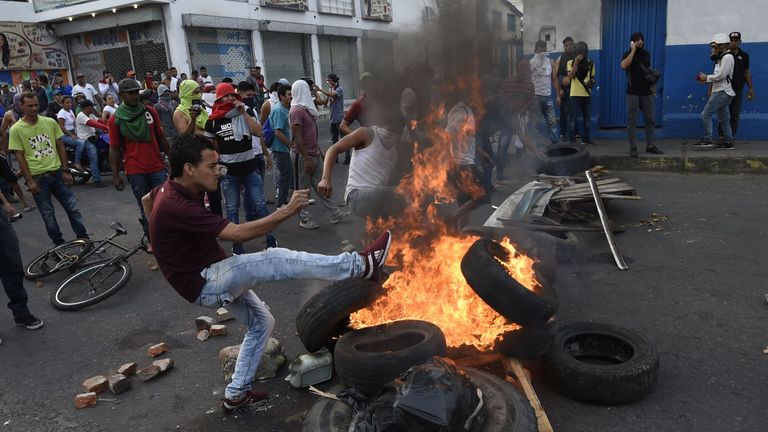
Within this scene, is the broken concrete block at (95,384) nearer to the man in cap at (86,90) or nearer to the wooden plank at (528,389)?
the wooden plank at (528,389)

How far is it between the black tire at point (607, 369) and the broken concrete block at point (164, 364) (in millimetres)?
2957

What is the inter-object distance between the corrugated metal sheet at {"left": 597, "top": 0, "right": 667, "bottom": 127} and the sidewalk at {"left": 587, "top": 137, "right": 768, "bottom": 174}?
51.1 inches

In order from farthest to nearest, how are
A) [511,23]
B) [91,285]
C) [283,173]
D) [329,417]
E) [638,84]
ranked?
[638,84] → [283,173] → [511,23] → [91,285] → [329,417]

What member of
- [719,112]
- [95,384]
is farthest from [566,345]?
[719,112]

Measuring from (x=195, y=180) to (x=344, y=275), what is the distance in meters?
1.16

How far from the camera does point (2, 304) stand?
5.92 m

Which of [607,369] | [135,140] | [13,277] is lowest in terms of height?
[607,369]

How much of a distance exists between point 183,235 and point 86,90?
56.0 feet

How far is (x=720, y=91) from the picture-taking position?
9.68 metres

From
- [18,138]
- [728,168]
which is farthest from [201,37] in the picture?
[728,168]

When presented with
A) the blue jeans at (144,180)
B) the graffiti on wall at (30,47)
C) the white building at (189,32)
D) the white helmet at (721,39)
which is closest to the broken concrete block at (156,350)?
the blue jeans at (144,180)

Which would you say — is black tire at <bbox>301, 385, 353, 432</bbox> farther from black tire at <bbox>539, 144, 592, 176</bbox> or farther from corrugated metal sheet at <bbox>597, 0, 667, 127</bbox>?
corrugated metal sheet at <bbox>597, 0, 667, 127</bbox>

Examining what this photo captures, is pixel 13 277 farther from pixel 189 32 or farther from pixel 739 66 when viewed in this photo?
pixel 189 32

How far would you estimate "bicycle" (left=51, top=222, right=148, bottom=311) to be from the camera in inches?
224
